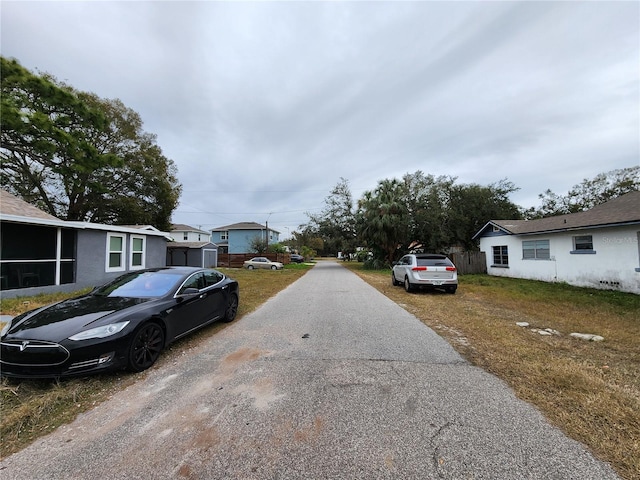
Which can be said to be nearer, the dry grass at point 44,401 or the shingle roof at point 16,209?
the dry grass at point 44,401

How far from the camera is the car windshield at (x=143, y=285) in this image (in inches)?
195

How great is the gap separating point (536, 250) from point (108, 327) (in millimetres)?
18672

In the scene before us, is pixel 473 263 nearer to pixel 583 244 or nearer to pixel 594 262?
pixel 583 244

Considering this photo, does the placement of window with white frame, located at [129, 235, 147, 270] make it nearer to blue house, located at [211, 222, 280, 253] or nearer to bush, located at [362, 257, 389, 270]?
bush, located at [362, 257, 389, 270]

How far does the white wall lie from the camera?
10938mm

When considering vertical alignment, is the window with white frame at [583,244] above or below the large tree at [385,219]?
below

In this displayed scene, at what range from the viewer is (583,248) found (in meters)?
13.1

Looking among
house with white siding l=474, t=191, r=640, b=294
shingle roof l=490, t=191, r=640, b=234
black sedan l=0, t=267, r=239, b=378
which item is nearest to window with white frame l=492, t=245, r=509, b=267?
house with white siding l=474, t=191, r=640, b=294

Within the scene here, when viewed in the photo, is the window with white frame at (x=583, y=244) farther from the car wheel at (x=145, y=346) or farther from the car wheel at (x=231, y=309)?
the car wheel at (x=145, y=346)

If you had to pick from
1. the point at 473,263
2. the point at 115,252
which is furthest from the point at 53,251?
the point at 473,263

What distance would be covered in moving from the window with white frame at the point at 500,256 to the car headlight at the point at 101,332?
19821mm

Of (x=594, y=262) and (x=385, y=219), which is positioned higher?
(x=385, y=219)

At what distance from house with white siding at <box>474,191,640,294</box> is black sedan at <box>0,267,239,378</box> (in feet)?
47.6

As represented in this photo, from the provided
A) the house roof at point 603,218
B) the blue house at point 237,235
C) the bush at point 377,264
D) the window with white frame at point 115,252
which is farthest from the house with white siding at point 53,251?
the blue house at point 237,235
